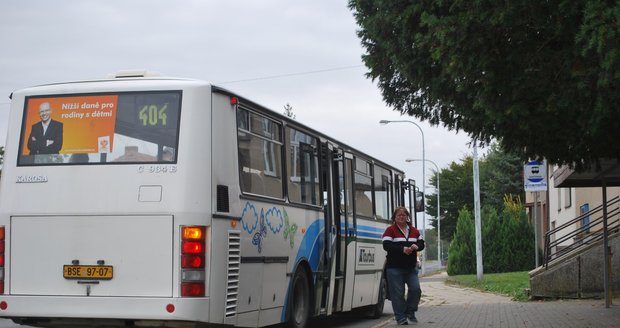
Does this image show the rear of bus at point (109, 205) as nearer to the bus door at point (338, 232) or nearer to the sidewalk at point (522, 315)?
the bus door at point (338, 232)

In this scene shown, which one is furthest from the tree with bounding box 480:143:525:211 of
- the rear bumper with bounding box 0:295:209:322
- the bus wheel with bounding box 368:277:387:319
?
the rear bumper with bounding box 0:295:209:322

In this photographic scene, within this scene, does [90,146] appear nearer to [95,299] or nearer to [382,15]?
[95,299]

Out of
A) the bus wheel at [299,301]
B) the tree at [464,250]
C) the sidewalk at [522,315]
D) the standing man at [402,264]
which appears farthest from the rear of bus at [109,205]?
the tree at [464,250]

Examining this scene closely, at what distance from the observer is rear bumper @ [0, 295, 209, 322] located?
383 inches

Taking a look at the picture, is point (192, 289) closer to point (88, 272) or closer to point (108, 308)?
point (108, 308)

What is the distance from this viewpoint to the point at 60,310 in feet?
32.9

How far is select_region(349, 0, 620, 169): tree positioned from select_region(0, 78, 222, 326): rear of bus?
282 centimetres

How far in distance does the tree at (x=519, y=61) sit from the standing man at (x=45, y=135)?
425 centimetres

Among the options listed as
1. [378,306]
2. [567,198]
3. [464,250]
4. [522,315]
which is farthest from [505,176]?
[522,315]

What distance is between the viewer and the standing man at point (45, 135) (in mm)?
10586

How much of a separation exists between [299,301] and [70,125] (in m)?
4.42

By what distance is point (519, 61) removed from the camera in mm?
10508

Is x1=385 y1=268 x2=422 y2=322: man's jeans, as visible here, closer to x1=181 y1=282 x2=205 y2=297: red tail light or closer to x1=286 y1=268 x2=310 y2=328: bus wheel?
x1=286 y1=268 x2=310 y2=328: bus wheel

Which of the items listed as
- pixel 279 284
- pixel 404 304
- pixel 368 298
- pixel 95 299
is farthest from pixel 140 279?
pixel 368 298
